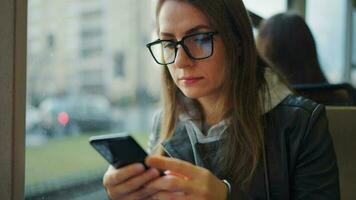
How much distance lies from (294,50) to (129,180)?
3.82 feet

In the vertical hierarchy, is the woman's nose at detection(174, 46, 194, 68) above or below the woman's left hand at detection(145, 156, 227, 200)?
above

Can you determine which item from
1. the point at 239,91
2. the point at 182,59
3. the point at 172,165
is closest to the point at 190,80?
the point at 182,59

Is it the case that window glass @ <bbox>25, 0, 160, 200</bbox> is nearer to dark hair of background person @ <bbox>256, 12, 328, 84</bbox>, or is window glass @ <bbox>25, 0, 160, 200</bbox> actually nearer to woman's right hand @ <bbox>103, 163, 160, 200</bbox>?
woman's right hand @ <bbox>103, 163, 160, 200</bbox>

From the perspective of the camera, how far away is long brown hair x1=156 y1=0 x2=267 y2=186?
964 millimetres

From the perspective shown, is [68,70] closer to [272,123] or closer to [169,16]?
[169,16]

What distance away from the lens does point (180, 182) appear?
70cm

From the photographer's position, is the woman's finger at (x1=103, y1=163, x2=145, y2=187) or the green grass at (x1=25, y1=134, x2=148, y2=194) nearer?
the woman's finger at (x1=103, y1=163, x2=145, y2=187)

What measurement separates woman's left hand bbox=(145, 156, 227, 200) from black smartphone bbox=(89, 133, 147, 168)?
0.02m

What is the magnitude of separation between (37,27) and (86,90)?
53 cm

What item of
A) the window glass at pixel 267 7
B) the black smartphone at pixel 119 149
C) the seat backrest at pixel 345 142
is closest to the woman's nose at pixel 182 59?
the black smartphone at pixel 119 149

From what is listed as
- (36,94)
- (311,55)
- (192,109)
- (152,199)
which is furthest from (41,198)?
(311,55)

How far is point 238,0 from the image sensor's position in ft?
3.26

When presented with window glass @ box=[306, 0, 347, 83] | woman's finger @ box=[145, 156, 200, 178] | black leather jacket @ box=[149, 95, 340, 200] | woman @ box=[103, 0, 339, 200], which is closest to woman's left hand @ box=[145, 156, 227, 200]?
woman's finger @ box=[145, 156, 200, 178]
